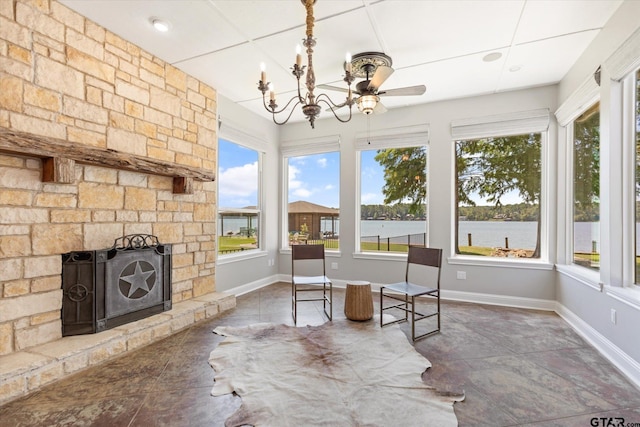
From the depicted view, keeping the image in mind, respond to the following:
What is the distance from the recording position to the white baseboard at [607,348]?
7.46ft

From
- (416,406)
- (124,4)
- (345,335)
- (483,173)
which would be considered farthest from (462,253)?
(124,4)

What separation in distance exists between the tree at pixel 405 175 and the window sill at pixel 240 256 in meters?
2.19

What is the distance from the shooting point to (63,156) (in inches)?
93.0

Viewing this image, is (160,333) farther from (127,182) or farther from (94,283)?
(127,182)

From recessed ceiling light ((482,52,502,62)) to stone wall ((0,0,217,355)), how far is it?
10.8ft

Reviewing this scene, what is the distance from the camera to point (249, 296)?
4.54 m

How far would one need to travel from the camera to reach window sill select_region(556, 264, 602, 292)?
2880mm

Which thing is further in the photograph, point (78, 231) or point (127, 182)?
point (127, 182)

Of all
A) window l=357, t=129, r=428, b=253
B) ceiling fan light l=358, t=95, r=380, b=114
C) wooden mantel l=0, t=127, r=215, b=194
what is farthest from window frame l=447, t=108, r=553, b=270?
wooden mantel l=0, t=127, r=215, b=194

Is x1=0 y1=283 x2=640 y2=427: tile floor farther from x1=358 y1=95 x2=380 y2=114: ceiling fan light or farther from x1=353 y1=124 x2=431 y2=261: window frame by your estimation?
x1=358 y1=95 x2=380 y2=114: ceiling fan light

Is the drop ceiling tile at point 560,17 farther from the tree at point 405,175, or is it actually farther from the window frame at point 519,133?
the tree at point 405,175

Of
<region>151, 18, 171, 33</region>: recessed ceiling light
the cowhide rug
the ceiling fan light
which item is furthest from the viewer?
the ceiling fan light

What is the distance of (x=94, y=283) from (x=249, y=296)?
2.20 m

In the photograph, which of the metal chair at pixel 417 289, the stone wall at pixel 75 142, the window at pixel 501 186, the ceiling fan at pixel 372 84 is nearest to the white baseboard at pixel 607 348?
the window at pixel 501 186
